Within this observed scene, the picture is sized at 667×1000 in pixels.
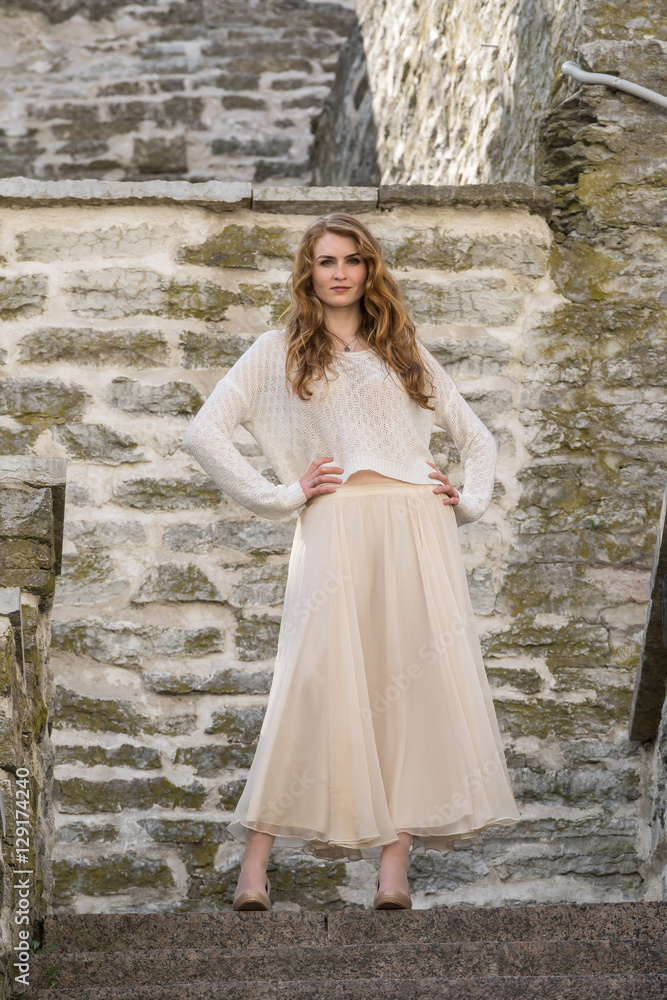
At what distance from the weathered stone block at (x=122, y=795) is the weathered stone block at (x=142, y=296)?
4.98ft

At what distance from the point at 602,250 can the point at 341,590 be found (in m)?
2.01

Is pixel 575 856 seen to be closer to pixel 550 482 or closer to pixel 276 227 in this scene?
pixel 550 482

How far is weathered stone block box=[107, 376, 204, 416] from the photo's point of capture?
3.78 meters

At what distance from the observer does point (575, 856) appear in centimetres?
355

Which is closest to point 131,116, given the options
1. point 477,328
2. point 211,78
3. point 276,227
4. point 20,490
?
point 211,78

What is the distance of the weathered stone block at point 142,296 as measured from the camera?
384 centimetres

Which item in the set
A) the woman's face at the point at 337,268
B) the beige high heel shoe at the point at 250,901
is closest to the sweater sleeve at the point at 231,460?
the woman's face at the point at 337,268

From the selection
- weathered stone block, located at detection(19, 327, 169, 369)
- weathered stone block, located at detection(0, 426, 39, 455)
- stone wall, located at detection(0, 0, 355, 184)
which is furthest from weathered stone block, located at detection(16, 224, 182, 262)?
stone wall, located at detection(0, 0, 355, 184)

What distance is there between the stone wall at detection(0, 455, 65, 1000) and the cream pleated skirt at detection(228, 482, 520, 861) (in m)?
0.50

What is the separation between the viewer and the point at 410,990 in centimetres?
184

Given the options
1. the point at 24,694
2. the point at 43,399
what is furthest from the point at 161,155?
the point at 24,694

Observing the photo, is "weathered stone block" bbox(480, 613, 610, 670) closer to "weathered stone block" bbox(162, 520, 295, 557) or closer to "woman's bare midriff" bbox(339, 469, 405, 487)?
"weathered stone block" bbox(162, 520, 295, 557)

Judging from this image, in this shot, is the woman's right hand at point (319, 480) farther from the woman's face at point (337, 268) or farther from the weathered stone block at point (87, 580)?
the weathered stone block at point (87, 580)

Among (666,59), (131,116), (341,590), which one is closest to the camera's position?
(341,590)
